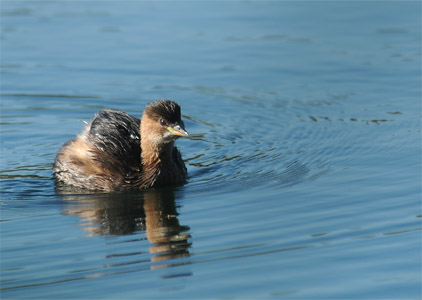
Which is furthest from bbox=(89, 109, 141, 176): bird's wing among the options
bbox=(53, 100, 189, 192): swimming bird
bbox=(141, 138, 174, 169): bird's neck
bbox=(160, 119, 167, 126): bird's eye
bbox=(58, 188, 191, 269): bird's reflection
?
bbox=(160, 119, 167, 126): bird's eye

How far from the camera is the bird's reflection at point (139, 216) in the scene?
7.82 meters

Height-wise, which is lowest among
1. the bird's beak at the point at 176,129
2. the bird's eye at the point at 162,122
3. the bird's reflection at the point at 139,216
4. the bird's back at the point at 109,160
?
the bird's reflection at the point at 139,216

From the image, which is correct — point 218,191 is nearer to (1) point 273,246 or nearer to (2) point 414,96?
(1) point 273,246

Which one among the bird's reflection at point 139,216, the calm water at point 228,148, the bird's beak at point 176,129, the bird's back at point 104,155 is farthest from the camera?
the bird's back at point 104,155

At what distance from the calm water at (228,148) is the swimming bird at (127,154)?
256 mm

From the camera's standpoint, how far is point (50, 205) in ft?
29.9

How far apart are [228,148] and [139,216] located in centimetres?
285

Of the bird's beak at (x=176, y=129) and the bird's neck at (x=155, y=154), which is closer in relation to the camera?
the bird's beak at (x=176, y=129)

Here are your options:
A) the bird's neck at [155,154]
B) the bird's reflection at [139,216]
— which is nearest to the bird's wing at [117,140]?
the bird's neck at [155,154]

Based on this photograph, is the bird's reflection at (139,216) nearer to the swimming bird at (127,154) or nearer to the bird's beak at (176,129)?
the swimming bird at (127,154)

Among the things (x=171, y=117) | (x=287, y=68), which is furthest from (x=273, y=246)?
(x=287, y=68)

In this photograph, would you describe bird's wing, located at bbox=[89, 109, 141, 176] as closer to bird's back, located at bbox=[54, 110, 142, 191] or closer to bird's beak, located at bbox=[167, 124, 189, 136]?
bird's back, located at bbox=[54, 110, 142, 191]

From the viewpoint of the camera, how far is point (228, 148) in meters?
11.3

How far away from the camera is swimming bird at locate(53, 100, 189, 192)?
31.7 ft
